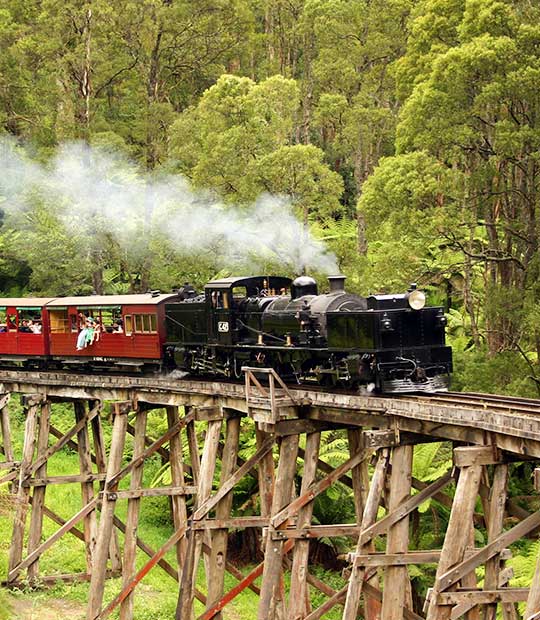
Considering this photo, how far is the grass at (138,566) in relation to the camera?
73.6ft

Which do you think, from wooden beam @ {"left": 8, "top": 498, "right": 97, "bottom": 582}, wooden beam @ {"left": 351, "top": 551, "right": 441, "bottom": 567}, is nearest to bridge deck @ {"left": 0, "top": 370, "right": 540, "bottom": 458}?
wooden beam @ {"left": 351, "top": 551, "right": 441, "bottom": 567}

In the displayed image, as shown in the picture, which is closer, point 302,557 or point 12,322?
point 302,557

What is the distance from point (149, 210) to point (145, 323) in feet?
35.8

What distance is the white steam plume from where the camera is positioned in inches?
1076

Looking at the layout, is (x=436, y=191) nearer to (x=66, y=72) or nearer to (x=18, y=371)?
(x=18, y=371)

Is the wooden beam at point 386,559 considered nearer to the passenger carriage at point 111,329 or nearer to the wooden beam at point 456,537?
the wooden beam at point 456,537

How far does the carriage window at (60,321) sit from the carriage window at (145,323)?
6.41ft

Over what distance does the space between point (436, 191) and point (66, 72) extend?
18737 mm

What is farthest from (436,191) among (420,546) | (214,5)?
(214,5)

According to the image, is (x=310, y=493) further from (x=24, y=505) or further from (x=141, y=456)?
(x=24, y=505)

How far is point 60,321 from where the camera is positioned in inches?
997

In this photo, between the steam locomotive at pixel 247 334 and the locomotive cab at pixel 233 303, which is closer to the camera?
the steam locomotive at pixel 247 334

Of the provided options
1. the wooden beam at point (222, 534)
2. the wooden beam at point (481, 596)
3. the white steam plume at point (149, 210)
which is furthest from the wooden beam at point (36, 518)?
the wooden beam at point (481, 596)

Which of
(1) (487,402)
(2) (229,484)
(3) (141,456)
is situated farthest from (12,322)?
(1) (487,402)
